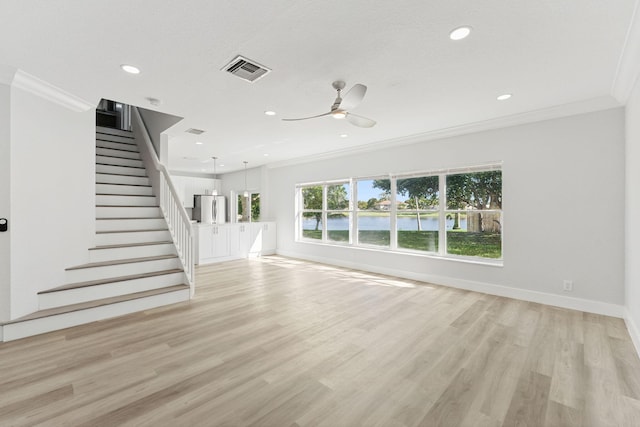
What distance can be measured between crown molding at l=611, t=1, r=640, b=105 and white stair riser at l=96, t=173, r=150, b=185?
653cm

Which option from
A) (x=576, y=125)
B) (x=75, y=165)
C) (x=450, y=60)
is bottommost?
(x=75, y=165)

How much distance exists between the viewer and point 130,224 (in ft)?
14.7

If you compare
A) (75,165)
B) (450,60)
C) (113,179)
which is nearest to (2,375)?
(75,165)

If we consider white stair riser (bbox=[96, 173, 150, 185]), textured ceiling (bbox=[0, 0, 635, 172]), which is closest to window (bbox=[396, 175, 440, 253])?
textured ceiling (bbox=[0, 0, 635, 172])

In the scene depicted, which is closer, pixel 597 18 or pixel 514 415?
pixel 514 415

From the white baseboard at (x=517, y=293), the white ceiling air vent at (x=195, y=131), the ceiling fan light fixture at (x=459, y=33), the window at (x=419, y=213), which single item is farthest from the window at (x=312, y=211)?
the ceiling fan light fixture at (x=459, y=33)

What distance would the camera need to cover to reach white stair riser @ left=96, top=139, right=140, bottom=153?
559 centimetres

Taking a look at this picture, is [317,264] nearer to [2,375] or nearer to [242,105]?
[242,105]

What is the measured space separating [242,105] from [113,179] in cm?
316

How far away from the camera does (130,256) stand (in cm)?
403

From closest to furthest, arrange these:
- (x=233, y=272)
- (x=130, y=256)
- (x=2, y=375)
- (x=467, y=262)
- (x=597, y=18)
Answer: (x=597, y=18)
(x=2, y=375)
(x=130, y=256)
(x=467, y=262)
(x=233, y=272)

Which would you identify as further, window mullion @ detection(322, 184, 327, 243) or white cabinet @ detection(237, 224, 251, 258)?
white cabinet @ detection(237, 224, 251, 258)

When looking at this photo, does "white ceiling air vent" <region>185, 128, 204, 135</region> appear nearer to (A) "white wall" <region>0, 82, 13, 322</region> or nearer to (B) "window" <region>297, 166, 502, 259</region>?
(A) "white wall" <region>0, 82, 13, 322</region>

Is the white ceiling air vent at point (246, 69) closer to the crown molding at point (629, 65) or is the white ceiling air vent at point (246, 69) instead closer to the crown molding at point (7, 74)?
the crown molding at point (7, 74)
